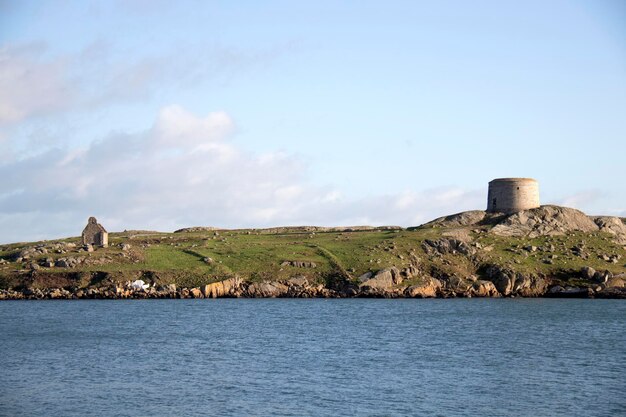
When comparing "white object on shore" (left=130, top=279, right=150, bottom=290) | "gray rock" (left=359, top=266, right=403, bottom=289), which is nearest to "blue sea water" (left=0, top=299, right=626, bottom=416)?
"white object on shore" (left=130, top=279, right=150, bottom=290)

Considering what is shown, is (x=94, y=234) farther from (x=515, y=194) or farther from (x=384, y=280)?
(x=515, y=194)

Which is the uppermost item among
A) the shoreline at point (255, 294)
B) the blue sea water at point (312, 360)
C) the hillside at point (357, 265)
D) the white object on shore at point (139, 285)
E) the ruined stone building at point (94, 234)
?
the ruined stone building at point (94, 234)

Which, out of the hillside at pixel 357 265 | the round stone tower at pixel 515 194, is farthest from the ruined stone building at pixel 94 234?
the round stone tower at pixel 515 194

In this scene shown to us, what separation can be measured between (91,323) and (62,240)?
252ft

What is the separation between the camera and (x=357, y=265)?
11569cm

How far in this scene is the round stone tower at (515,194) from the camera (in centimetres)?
13825

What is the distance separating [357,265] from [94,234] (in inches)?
1592

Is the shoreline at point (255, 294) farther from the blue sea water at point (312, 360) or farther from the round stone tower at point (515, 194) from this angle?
the round stone tower at point (515, 194)

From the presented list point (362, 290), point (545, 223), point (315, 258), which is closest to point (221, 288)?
point (315, 258)

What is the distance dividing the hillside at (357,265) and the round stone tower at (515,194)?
4.36 meters

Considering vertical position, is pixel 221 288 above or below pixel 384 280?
below

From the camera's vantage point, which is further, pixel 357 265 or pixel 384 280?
pixel 357 265

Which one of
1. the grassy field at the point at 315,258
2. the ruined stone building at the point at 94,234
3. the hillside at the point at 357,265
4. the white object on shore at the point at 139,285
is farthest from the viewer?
the ruined stone building at the point at 94,234

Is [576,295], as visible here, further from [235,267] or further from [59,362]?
[59,362]
